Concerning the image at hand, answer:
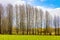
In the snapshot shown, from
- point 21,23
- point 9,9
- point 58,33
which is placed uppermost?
point 9,9

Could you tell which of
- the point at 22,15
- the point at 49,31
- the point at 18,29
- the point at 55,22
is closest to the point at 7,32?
the point at 18,29

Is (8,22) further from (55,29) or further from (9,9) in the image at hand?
(55,29)

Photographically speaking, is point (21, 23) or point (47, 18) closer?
point (21, 23)

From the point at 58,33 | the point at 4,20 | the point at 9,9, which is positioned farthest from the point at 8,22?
the point at 58,33

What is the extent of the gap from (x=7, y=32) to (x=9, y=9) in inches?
298

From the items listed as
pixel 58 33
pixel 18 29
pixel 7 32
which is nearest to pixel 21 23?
pixel 18 29

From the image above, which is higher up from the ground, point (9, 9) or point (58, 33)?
point (9, 9)

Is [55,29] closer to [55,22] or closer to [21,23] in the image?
[55,22]

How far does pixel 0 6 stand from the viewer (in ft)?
139

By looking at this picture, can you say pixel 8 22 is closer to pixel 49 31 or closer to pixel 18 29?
pixel 18 29

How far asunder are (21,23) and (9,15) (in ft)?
13.8

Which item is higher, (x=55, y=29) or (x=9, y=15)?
(x=9, y=15)

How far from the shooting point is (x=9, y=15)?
140ft

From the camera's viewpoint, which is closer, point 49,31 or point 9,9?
point 49,31
